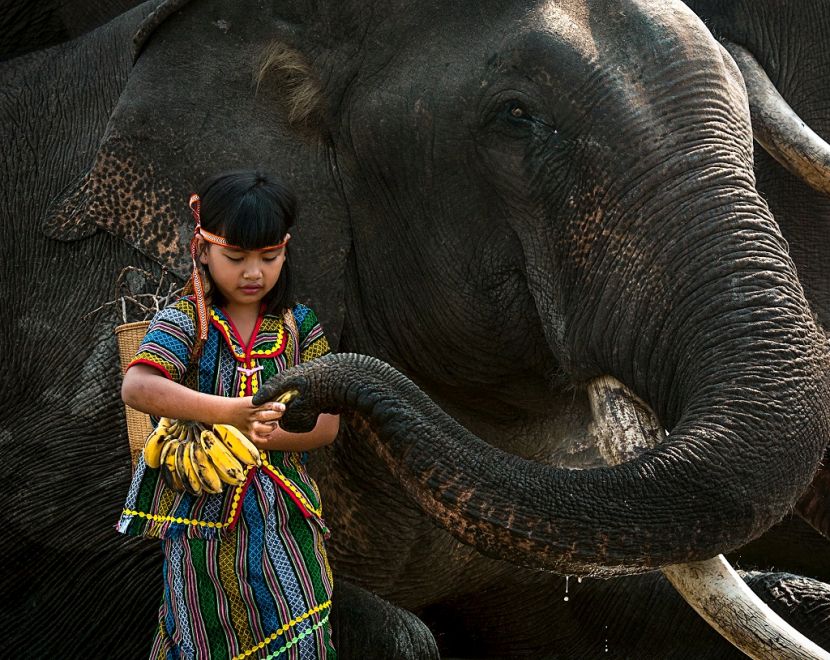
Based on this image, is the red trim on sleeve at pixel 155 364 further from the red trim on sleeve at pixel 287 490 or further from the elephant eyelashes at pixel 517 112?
the elephant eyelashes at pixel 517 112

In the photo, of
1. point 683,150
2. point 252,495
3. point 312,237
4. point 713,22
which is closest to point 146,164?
point 312,237

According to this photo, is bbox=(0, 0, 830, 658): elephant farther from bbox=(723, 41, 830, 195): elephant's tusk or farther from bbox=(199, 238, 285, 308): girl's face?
bbox=(723, 41, 830, 195): elephant's tusk

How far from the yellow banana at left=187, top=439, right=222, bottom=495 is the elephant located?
0.21m

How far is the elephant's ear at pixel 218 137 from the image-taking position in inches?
148

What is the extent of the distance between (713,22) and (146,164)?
1.87 meters

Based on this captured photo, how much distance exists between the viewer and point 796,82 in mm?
5051

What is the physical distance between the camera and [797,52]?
504cm

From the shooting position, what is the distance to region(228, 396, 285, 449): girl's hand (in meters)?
3.02

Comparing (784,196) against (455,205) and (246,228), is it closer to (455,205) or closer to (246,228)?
(455,205)

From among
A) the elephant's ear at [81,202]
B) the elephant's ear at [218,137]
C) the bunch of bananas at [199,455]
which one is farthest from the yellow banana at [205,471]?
the elephant's ear at [81,202]

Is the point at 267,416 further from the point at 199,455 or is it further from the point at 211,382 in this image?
the point at 211,382

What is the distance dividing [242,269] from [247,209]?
0.11 m

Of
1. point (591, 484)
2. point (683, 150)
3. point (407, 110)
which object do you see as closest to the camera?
point (591, 484)

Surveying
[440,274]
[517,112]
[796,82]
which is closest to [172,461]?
[440,274]
